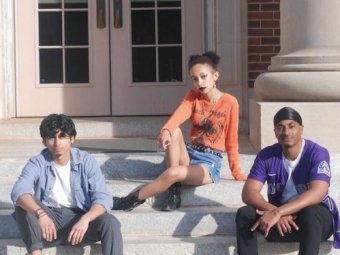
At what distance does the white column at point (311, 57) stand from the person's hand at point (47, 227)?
2333 millimetres

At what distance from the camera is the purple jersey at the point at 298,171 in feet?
17.0

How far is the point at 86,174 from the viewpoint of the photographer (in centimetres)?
532

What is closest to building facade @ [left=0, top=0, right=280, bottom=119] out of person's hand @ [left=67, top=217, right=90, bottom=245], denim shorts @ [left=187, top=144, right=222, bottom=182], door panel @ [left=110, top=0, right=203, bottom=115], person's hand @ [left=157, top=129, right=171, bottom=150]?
door panel @ [left=110, top=0, right=203, bottom=115]

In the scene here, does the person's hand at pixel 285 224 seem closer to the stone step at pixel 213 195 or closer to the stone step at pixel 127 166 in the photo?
the stone step at pixel 213 195

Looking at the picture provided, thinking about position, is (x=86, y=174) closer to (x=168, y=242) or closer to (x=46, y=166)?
(x=46, y=166)

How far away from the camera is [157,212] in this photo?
5.77 meters

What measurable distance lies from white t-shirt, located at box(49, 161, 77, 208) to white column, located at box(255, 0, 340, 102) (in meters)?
2.03

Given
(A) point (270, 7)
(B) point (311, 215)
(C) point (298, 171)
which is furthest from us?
(A) point (270, 7)

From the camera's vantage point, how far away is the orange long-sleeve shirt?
6027 mm

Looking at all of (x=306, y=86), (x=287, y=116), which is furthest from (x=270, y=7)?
(x=287, y=116)

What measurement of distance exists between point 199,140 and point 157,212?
2.13 ft

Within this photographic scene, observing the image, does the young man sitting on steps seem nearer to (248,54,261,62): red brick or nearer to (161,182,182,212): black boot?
(161,182,182,212): black boot

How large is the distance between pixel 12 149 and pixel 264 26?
112 inches

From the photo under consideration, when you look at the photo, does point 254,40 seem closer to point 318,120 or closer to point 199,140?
point 318,120
